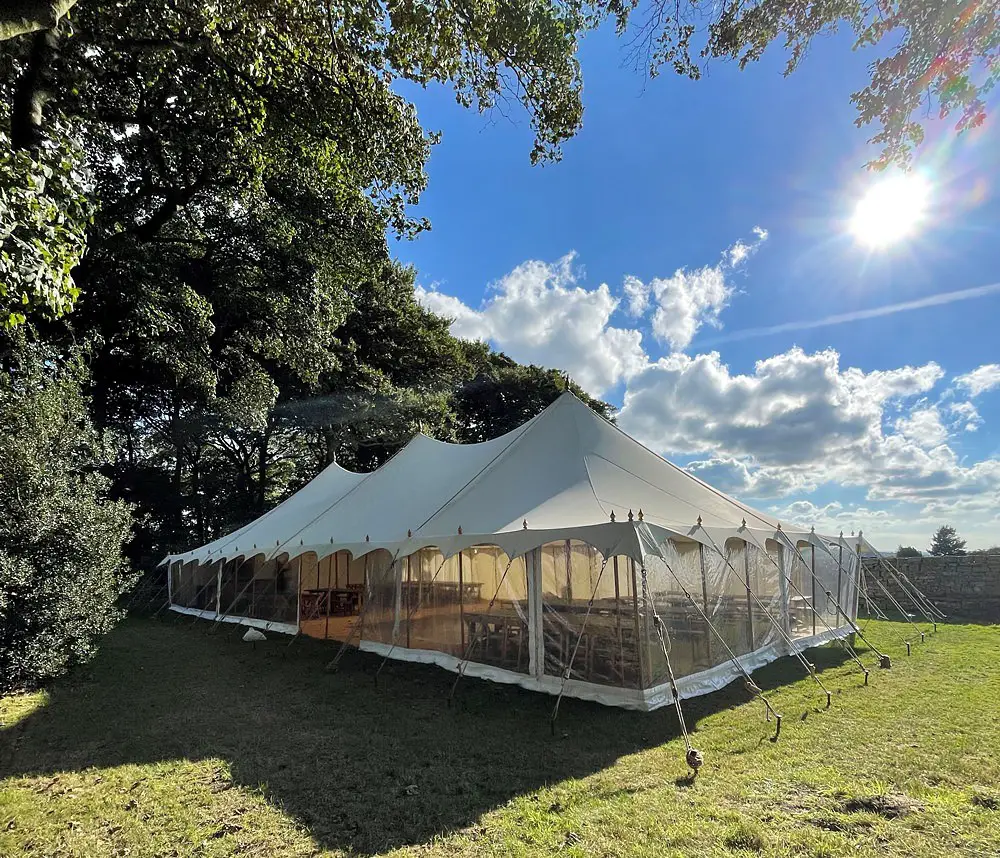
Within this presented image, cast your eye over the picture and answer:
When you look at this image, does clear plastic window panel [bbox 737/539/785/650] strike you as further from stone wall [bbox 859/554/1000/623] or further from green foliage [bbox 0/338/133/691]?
green foliage [bbox 0/338/133/691]

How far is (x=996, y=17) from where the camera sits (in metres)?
3.40

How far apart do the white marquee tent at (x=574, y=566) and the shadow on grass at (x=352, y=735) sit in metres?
0.34

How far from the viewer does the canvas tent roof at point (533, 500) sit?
18.6ft

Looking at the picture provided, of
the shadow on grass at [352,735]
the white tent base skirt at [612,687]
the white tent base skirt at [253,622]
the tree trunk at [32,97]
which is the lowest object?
the white tent base skirt at [253,622]

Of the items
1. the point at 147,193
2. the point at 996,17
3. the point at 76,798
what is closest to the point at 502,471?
the point at 76,798

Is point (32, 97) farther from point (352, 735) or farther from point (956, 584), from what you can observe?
point (956, 584)

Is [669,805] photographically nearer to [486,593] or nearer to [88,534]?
[486,593]

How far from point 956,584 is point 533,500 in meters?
11.2

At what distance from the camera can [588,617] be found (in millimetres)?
5344

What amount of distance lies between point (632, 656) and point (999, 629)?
29.9ft

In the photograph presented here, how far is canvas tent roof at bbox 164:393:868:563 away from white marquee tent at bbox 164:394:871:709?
26 mm

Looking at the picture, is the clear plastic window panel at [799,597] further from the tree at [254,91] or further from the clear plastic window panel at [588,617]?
the tree at [254,91]

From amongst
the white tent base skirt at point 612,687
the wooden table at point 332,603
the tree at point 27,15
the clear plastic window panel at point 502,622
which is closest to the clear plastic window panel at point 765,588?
the white tent base skirt at point 612,687

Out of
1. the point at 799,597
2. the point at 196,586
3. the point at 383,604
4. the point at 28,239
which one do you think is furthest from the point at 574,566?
the point at 196,586
